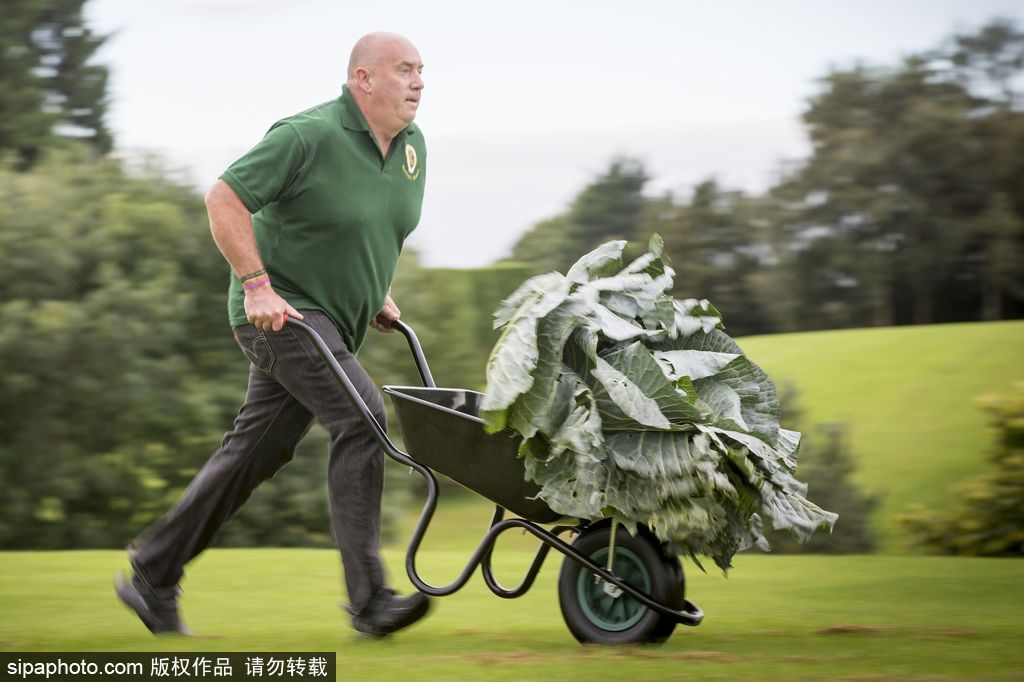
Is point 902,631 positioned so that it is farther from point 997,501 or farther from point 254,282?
point 997,501

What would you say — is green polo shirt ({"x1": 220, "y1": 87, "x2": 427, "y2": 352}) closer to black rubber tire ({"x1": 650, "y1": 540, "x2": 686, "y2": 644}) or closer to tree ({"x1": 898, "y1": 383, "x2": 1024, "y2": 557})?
black rubber tire ({"x1": 650, "y1": 540, "x2": 686, "y2": 644})

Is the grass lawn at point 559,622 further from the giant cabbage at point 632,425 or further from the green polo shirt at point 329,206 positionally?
the green polo shirt at point 329,206

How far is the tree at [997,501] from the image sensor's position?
28.5 ft

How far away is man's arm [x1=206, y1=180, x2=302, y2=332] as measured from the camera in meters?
3.49

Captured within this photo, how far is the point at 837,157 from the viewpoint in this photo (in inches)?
679

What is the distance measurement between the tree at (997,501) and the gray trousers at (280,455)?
6282 millimetres

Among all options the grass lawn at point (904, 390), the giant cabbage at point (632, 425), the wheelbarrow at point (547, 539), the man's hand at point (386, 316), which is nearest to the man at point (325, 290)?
the wheelbarrow at point (547, 539)

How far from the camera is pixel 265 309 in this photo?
11.6ft

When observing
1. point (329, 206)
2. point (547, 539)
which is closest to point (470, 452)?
point (547, 539)

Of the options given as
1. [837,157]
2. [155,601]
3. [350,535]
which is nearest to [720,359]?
[350,535]

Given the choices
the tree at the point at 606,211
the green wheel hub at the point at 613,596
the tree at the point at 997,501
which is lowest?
the tree at the point at 606,211

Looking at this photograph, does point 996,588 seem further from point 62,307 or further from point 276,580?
point 62,307

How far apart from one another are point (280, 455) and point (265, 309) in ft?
1.99

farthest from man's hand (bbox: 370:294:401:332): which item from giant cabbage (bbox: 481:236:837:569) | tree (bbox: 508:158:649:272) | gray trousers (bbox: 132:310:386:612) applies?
tree (bbox: 508:158:649:272)
